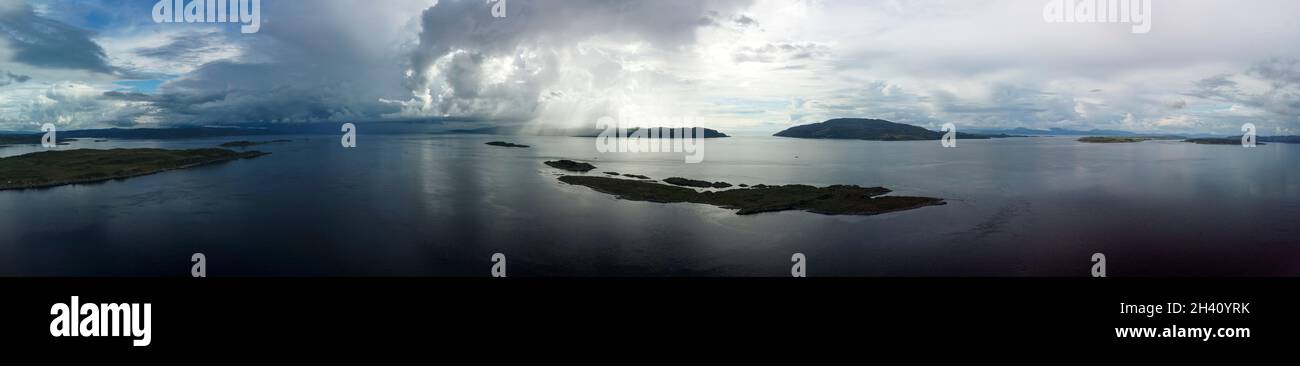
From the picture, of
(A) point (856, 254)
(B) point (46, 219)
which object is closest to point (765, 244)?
(A) point (856, 254)

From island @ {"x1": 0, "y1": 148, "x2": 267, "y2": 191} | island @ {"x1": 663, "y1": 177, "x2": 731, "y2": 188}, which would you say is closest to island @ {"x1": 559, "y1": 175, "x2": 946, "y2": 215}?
island @ {"x1": 663, "y1": 177, "x2": 731, "y2": 188}

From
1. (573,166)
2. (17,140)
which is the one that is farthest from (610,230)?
(17,140)

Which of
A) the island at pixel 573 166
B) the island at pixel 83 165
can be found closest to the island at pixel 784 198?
the island at pixel 573 166

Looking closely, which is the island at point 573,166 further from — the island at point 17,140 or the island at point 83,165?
the island at point 17,140

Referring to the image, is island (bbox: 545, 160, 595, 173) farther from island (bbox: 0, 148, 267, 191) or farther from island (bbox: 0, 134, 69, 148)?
island (bbox: 0, 134, 69, 148)
